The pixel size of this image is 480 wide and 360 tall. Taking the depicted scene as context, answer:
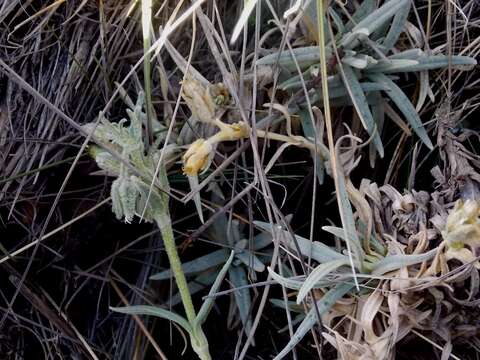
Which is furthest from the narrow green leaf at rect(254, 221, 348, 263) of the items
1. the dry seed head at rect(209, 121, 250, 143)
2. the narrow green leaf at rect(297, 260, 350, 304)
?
the dry seed head at rect(209, 121, 250, 143)

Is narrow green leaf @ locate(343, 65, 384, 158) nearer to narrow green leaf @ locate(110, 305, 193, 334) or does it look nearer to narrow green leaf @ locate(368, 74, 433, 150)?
narrow green leaf @ locate(368, 74, 433, 150)

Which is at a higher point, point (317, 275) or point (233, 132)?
point (233, 132)

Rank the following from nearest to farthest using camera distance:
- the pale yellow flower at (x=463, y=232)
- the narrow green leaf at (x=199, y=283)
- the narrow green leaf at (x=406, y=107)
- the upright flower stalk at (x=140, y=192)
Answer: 1. the pale yellow flower at (x=463, y=232)
2. the upright flower stalk at (x=140, y=192)
3. the narrow green leaf at (x=406, y=107)
4. the narrow green leaf at (x=199, y=283)

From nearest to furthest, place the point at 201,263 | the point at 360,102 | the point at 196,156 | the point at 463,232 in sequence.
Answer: the point at 463,232
the point at 196,156
the point at 360,102
the point at 201,263

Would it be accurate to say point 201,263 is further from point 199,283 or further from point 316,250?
point 316,250

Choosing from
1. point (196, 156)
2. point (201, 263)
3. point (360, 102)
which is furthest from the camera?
point (201, 263)

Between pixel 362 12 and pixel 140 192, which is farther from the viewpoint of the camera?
pixel 362 12

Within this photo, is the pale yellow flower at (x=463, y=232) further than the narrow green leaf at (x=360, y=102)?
No

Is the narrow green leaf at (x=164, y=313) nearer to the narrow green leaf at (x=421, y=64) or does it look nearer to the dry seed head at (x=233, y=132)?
the dry seed head at (x=233, y=132)

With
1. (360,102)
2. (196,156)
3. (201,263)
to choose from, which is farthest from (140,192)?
(360,102)

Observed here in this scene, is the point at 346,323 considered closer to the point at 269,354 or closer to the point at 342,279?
the point at 342,279

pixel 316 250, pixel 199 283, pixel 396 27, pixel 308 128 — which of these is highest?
pixel 396 27

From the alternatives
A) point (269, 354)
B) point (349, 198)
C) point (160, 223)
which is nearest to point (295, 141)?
point (349, 198)

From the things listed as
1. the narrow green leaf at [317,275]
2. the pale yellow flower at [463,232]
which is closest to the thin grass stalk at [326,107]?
the narrow green leaf at [317,275]
